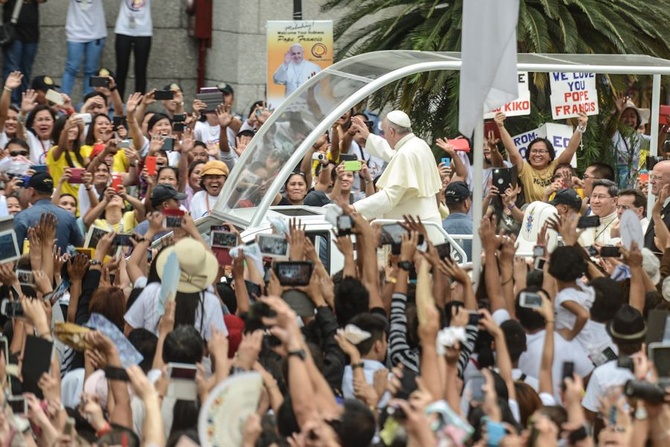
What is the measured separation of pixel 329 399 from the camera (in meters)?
5.80

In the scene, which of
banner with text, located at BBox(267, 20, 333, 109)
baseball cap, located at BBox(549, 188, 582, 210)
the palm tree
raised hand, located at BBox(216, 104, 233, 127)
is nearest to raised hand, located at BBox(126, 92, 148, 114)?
raised hand, located at BBox(216, 104, 233, 127)

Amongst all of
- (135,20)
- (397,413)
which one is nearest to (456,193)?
(397,413)

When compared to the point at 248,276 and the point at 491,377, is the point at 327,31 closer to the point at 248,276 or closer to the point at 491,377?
the point at 248,276

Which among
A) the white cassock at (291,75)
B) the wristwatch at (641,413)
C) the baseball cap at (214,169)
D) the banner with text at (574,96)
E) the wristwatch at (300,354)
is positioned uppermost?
the white cassock at (291,75)

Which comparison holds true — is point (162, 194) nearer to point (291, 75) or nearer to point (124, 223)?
point (124, 223)

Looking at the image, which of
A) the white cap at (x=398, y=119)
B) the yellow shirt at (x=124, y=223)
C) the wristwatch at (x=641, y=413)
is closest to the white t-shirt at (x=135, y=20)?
the yellow shirt at (x=124, y=223)

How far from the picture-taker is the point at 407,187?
1001cm

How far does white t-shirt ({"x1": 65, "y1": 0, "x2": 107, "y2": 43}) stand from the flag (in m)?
9.12

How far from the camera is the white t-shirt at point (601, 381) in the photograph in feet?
21.1

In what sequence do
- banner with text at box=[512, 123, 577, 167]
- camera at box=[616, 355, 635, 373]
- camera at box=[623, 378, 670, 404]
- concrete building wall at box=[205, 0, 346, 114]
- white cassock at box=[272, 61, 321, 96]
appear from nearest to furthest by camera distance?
camera at box=[623, 378, 670, 404] < camera at box=[616, 355, 635, 373] < banner with text at box=[512, 123, 577, 167] < white cassock at box=[272, 61, 321, 96] < concrete building wall at box=[205, 0, 346, 114]

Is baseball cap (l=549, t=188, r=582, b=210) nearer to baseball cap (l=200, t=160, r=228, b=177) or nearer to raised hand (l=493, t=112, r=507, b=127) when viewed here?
raised hand (l=493, t=112, r=507, b=127)

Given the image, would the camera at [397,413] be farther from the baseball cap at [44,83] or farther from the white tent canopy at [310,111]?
the baseball cap at [44,83]

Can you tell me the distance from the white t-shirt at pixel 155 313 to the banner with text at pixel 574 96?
221 inches

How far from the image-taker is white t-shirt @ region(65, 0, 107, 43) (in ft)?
53.5
